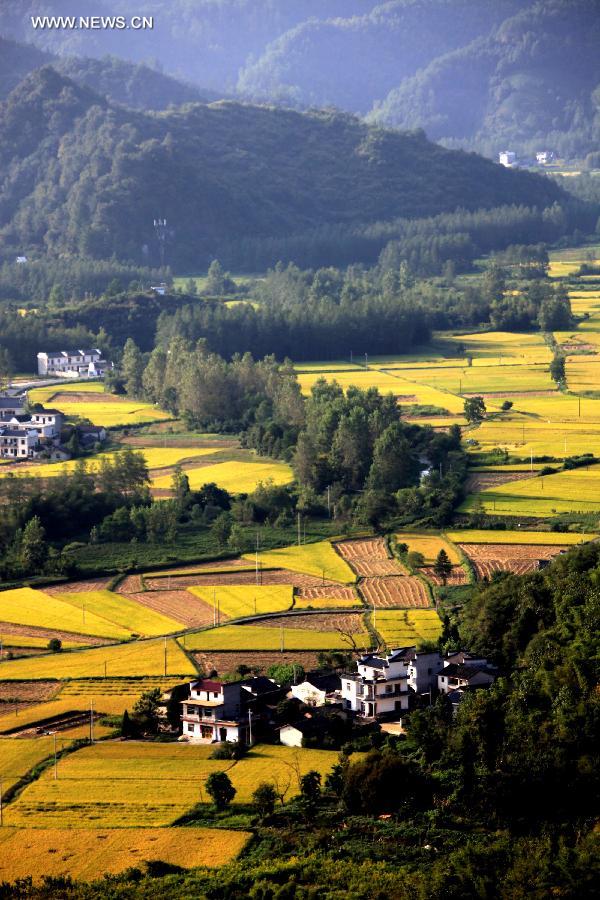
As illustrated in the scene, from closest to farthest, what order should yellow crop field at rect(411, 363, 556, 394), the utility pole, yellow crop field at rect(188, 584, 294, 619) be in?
yellow crop field at rect(188, 584, 294, 619), yellow crop field at rect(411, 363, 556, 394), the utility pole

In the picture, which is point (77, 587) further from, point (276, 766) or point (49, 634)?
point (276, 766)

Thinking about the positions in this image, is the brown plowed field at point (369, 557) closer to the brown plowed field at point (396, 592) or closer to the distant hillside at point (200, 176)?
the brown plowed field at point (396, 592)

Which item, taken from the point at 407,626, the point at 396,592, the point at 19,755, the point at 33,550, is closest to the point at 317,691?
the point at 407,626

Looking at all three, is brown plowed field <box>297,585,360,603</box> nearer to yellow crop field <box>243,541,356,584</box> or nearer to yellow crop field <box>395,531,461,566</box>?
yellow crop field <box>243,541,356,584</box>

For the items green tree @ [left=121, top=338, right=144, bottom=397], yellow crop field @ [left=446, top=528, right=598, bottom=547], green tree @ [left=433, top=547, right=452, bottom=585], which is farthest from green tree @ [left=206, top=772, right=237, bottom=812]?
green tree @ [left=121, top=338, right=144, bottom=397]

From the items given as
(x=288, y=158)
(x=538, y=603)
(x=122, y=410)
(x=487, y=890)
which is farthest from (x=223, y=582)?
(x=288, y=158)

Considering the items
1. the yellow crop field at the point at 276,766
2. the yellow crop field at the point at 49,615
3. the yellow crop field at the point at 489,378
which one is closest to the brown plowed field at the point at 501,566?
the yellow crop field at the point at 49,615

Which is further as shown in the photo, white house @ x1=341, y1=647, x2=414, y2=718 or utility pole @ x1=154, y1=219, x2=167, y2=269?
utility pole @ x1=154, y1=219, x2=167, y2=269
